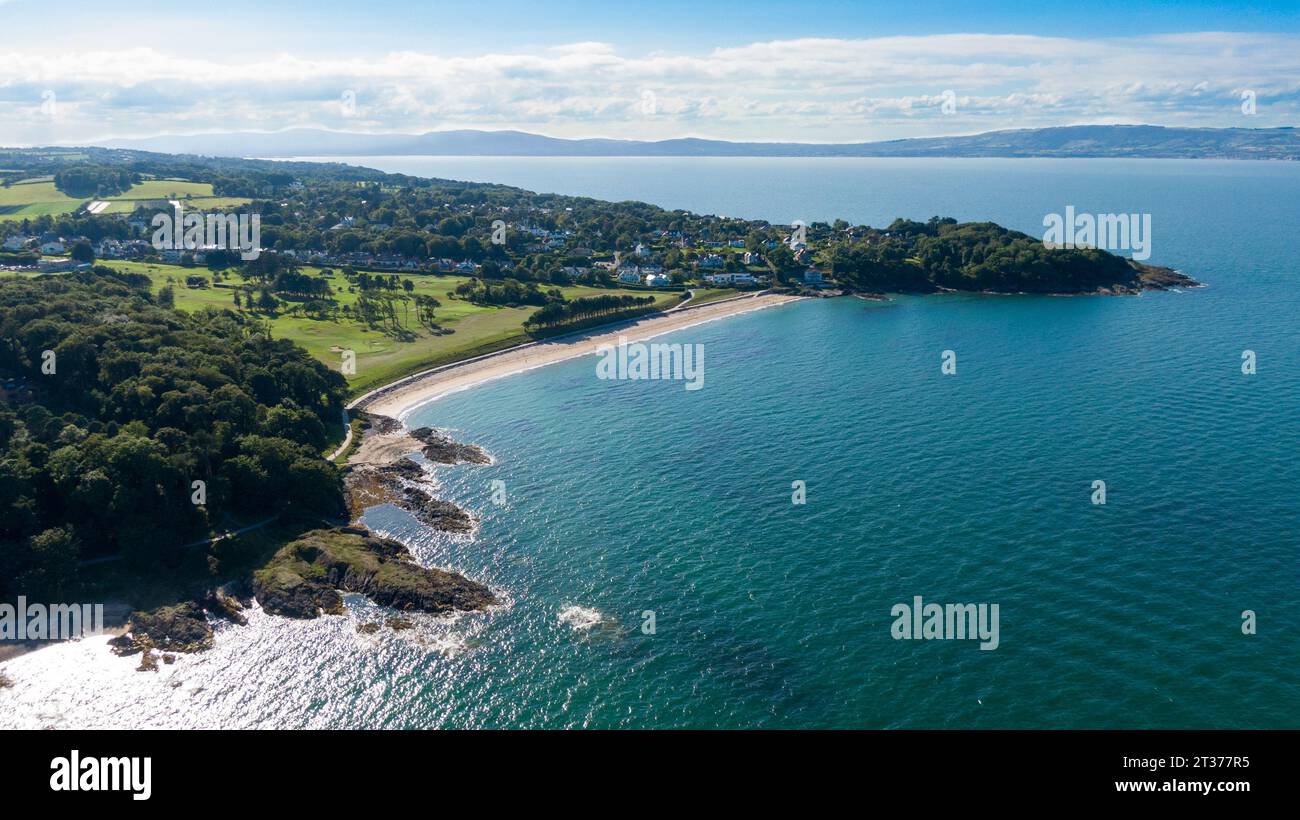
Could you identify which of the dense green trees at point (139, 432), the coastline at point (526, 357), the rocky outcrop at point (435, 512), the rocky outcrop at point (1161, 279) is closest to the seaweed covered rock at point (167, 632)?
the dense green trees at point (139, 432)

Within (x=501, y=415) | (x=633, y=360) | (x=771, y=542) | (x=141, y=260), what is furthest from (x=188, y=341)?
(x=141, y=260)

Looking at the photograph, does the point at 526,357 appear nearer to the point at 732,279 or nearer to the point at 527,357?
the point at 527,357

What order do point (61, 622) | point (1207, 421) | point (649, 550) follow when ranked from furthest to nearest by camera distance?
point (1207, 421) → point (649, 550) → point (61, 622)


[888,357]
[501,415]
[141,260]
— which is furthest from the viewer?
[141,260]

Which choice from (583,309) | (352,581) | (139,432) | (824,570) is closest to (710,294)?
(583,309)

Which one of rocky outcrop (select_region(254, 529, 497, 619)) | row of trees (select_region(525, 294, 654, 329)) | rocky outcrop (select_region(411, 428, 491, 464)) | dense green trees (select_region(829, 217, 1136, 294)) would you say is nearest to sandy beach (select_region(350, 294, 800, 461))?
row of trees (select_region(525, 294, 654, 329))

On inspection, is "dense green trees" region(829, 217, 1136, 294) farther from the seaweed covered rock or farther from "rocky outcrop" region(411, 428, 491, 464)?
the seaweed covered rock

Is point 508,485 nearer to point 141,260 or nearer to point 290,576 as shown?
point 290,576
